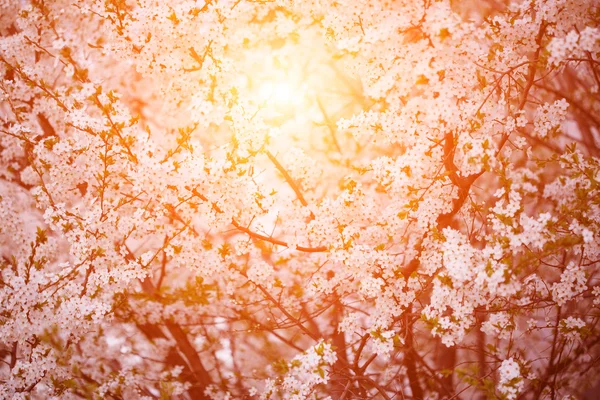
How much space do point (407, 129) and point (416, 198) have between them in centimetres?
79

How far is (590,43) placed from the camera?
3.62 meters

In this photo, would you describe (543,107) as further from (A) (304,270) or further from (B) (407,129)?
(A) (304,270)

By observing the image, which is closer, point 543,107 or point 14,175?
point 543,107

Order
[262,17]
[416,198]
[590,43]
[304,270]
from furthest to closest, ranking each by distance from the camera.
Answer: [262,17] < [304,270] < [416,198] < [590,43]

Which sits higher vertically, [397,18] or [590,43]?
[397,18]

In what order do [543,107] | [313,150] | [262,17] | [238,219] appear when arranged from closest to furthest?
1. [543,107]
2. [238,219]
3. [262,17]
4. [313,150]

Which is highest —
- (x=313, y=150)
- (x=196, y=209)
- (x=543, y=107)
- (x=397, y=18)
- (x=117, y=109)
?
(x=313, y=150)

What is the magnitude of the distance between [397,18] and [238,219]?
2938 mm

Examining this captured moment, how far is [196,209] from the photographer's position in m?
5.48

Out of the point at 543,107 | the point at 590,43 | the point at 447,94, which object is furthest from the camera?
the point at 543,107

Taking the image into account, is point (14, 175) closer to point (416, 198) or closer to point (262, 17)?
point (262, 17)

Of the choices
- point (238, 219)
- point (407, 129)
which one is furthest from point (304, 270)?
point (407, 129)

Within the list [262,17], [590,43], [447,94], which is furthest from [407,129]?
[262,17]

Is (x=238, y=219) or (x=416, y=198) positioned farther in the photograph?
(x=238, y=219)
